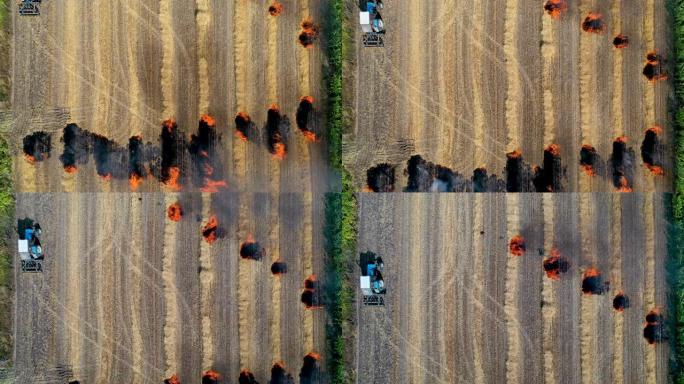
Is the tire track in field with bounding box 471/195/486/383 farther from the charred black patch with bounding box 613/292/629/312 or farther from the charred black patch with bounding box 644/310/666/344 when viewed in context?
the charred black patch with bounding box 644/310/666/344

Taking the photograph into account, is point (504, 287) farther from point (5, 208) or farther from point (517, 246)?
point (5, 208)

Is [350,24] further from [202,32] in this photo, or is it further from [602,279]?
[602,279]

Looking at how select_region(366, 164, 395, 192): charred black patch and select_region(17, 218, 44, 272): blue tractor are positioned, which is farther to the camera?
select_region(366, 164, 395, 192): charred black patch

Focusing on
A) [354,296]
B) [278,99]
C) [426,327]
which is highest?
[278,99]

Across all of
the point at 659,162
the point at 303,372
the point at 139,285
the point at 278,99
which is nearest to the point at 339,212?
the point at 278,99

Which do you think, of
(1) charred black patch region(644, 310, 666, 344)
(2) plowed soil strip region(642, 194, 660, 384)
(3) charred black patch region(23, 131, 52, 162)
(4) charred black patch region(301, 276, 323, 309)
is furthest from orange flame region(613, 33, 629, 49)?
(3) charred black patch region(23, 131, 52, 162)

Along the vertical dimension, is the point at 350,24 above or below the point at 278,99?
above

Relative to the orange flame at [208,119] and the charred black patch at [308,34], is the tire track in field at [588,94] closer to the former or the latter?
the charred black patch at [308,34]

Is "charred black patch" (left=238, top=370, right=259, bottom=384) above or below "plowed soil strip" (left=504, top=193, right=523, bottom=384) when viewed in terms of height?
below
